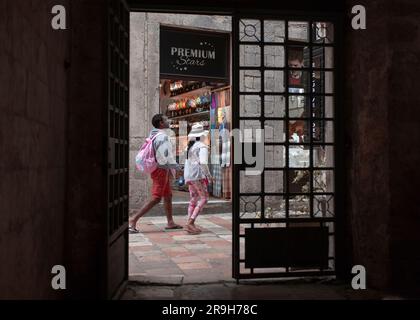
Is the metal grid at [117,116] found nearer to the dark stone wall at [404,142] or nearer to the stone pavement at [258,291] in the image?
the stone pavement at [258,291]

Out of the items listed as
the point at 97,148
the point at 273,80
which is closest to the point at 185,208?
the point at 273,80

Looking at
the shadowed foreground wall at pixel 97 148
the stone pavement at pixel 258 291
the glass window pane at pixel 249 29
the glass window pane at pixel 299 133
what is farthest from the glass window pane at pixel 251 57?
the stone pavement at pixel 258 291

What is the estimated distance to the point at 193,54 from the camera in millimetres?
10953

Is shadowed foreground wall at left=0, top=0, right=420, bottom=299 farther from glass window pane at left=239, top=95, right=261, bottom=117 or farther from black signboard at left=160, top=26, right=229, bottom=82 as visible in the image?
black signboard at left=160, top=26, right=229, bottom=82

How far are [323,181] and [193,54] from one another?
235 inches

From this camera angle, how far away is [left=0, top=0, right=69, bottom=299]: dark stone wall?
2.56 metres

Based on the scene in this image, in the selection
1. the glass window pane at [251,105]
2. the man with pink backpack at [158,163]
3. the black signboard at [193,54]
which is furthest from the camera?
the black signboard at [193,54]

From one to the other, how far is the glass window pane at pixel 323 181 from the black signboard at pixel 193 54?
573 cm

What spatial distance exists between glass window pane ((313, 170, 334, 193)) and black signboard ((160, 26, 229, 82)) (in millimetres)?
5734

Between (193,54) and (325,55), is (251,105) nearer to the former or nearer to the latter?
(193,54)

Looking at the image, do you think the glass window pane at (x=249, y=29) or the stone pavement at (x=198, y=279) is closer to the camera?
the stone pavement at (x=198, y=279)

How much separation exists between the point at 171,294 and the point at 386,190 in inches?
86.5

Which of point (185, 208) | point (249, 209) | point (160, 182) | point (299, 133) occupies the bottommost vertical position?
Answer: point (185, 208)

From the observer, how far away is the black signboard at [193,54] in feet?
35.3
